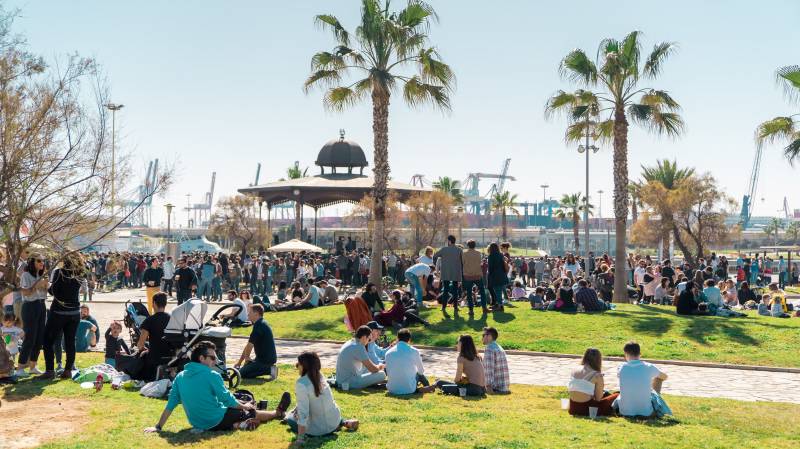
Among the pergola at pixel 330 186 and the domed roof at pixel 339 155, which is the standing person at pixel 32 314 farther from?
the domed roof at pixel 339 155

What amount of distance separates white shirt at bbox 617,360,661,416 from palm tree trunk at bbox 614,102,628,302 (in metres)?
13.1

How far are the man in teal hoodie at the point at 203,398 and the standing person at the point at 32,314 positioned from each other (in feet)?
13.2

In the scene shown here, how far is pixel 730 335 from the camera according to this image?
50.1 ft

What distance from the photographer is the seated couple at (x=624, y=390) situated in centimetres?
884

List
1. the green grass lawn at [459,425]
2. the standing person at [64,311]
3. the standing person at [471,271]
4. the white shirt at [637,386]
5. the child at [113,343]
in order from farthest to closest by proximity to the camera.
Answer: the standing person at [471,271]
the child at [113,343]
the standing person at [64,311]
the white shirt at [637,386]
the green grass lawn at [459,425]

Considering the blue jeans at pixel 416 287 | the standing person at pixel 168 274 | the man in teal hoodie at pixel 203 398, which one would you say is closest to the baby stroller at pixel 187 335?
the man in teal hoodie at pixel 203 398

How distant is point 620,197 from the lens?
22.8 metres

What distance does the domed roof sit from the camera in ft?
141

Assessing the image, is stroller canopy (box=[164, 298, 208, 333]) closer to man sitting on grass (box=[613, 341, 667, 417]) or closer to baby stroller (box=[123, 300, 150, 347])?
baby stroller (box=[123, 300, 150, 347])

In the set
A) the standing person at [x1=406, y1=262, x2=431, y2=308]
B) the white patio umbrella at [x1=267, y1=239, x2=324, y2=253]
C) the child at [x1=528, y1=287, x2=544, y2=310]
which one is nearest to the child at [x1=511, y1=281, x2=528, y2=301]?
the child at [x1=528, y1=287, x2=544, y2=310]

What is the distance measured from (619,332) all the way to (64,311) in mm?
9987

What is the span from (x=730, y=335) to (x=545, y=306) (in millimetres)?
4165

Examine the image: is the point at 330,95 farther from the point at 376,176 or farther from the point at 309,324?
the point at 309,324

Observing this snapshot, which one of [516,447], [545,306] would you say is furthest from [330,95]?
[516,447]
